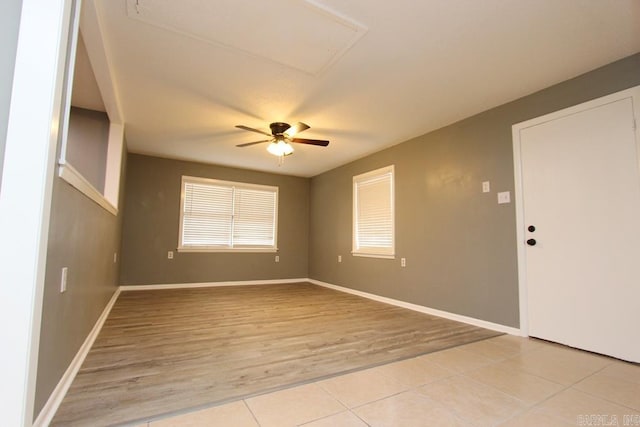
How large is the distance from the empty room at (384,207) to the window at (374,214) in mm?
70

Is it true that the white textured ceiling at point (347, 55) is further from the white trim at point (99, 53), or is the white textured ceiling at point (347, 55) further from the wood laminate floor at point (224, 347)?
the wood laminate floor at point (224, 347)

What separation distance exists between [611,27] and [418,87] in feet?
4.36

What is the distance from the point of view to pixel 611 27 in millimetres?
2014

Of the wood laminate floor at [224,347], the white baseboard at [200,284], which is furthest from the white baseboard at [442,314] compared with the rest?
the white baseboard at [200,284]

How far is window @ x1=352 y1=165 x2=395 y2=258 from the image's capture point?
4.50m

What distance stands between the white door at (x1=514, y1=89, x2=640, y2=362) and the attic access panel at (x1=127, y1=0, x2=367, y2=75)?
6.92ft

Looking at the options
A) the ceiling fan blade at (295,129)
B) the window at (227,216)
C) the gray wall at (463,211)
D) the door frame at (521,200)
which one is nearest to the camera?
the door frame at (521,200)

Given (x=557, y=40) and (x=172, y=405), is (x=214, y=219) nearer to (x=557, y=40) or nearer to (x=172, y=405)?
(x=172, y=405)

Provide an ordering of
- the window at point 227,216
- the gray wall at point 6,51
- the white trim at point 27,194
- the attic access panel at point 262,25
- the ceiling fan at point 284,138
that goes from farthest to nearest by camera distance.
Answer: the window at point 227,216, the ceiling fan at point 284,138, the attic access panel at point 262,25, the gray wall at point 6,51, the white trim at point 27,194

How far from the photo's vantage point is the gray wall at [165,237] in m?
4.98

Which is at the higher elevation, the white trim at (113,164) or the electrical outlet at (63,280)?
the white trim at (113,164)

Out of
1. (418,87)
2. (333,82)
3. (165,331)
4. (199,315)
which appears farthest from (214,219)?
(418,87)

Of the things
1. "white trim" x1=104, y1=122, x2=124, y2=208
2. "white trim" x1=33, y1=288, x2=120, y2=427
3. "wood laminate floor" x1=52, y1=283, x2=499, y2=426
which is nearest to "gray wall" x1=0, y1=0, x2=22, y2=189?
"white trim" x1=33, y1=288, x2=120, y2=427

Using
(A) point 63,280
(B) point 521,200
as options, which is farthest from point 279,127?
(B) point 521,200
